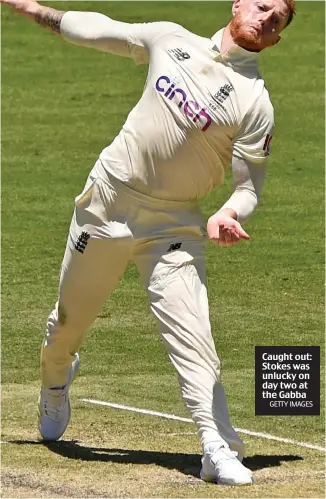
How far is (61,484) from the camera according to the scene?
7.56 meters

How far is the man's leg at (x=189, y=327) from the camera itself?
25.1 ft

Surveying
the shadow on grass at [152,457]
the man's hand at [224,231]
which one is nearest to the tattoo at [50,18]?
the man's hand at [224,231]

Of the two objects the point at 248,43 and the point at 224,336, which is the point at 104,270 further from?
the point at 224,336

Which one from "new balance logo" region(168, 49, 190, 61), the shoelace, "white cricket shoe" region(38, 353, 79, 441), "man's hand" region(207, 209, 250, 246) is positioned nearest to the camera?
"man's hand" region(207, 209, 250, 246)

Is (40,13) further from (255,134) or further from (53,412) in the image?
(53,412)

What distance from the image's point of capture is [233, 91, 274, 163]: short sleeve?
7617mm

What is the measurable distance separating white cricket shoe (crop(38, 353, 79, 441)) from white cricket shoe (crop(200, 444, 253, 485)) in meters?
1.26

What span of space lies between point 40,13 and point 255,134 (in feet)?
4.91

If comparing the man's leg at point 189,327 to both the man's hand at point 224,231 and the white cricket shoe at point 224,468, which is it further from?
the man's hand at point 224,231

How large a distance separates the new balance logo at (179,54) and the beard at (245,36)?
0.27 meters

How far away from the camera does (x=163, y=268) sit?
7871 mm

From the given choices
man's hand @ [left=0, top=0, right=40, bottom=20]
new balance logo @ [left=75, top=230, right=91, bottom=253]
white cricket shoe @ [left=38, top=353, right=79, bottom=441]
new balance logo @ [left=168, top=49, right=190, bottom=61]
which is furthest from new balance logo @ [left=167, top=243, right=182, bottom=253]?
man's hand @ [left=0, top=0, right=40, bottom=20]

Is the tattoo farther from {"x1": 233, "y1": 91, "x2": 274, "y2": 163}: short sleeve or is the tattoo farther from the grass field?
the grass field

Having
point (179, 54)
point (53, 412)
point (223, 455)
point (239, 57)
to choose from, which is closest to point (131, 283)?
point (53, 412)
